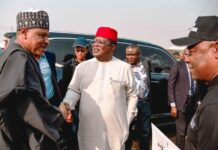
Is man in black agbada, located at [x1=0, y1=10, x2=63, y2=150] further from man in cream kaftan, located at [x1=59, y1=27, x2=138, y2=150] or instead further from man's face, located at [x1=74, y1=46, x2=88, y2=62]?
man's face, located at [x1=74, y1=46, x2=88, y2=62]

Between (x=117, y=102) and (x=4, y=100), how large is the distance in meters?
1.84

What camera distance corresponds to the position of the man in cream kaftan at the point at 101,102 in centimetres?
402

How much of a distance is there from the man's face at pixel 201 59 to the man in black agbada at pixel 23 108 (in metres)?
1.10

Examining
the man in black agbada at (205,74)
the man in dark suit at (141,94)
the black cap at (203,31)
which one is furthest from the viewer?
the man in dark suit at (141,94)

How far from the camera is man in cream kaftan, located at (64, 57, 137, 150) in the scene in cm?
402

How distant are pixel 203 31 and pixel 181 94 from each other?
387 cm

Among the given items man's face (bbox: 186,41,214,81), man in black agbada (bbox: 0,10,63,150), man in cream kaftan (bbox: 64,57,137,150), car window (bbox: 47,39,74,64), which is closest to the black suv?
car window (bbox: 47,39,74,64)

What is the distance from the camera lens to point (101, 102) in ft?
13.2

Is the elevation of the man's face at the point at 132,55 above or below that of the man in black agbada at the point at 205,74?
below

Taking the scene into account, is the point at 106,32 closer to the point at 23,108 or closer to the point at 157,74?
the point at 23,108

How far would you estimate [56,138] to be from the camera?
2.67 metres

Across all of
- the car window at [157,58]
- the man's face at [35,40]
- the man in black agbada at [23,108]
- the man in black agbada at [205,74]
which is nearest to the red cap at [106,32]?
the man's face at [35,40]

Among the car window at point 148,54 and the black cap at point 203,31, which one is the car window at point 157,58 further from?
the black cap at point 203,31

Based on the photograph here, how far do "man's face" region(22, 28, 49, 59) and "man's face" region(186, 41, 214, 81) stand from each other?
1.26 meters
